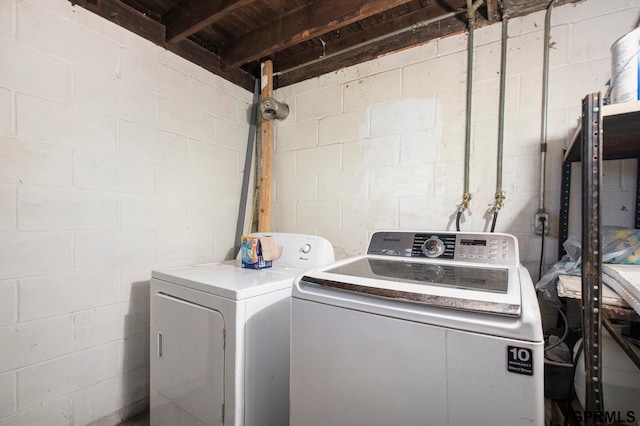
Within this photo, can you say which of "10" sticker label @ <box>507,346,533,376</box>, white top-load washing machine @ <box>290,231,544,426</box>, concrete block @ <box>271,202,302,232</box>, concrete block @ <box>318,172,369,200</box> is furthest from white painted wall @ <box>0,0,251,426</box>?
"10" sticker label @ <box>507,346,533,376</box>

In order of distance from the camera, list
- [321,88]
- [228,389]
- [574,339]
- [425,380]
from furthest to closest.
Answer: [321,88], [574,339], [228,389], [425,380]

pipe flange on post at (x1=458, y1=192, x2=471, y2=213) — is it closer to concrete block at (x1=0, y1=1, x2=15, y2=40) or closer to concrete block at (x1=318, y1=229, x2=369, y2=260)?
concrete block at (x1=318, y1=229, x2=369, y2=260)

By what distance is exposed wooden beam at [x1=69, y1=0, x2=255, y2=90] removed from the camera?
60.7 inches

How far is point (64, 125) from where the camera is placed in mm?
1404

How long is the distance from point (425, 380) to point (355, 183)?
1398 mm

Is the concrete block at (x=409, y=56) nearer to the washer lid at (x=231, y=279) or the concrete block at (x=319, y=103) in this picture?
the concrete block at (x=319, y=103)

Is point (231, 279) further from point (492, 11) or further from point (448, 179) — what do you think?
point (492, 11)

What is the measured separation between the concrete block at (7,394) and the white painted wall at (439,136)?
1.63m

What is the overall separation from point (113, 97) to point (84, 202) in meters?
0.60

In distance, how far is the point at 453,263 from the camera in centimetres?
121

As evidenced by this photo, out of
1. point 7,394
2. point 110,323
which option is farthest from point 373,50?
point 7,394

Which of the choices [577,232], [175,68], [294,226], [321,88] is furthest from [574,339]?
[175,68]

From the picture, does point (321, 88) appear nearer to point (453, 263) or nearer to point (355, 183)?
point (355, 183)

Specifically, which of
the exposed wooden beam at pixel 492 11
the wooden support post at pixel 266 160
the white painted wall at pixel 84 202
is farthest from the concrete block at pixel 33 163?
the exposed wooden beam at pixel 492 11
